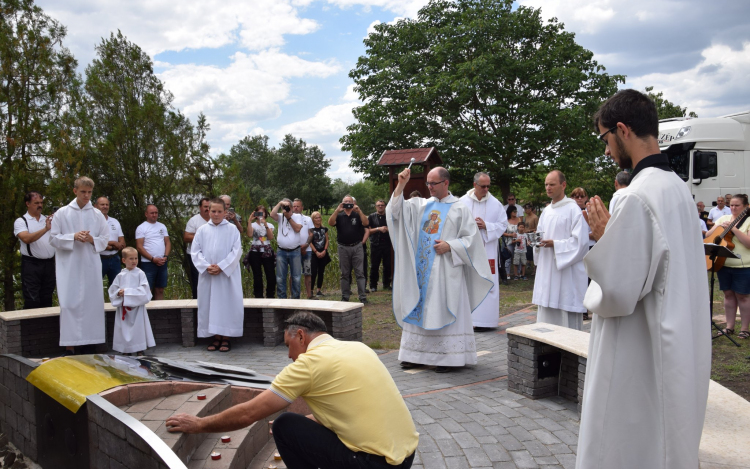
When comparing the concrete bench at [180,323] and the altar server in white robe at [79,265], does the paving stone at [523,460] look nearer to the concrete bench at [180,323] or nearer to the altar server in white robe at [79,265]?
the concrete bench at [180,323]

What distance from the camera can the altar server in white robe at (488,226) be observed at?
8.41m

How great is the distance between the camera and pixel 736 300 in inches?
309

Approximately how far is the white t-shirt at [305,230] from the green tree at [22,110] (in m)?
Answer: 4.25

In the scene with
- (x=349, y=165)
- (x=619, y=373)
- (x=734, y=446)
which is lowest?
(x=734, y=446)

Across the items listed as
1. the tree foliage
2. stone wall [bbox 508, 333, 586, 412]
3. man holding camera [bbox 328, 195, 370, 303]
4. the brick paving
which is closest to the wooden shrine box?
man holding camera [bbox 328, 195, 370, 303]

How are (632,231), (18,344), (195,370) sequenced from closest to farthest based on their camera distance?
(632,231)
(195,370)
(18,344)

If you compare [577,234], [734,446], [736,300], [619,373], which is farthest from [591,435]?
[736,300]

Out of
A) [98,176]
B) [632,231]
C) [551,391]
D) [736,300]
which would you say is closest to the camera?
[632,231]

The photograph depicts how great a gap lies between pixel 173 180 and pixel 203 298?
385cm

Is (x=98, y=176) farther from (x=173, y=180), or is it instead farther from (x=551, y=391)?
(x=551, y=391)

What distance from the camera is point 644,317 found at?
221 cm

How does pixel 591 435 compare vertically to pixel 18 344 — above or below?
above

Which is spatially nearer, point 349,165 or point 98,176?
point 98,176

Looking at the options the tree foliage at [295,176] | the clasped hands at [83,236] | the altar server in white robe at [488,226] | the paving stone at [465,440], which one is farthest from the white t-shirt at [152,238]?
the tree foliage at [295,176]
